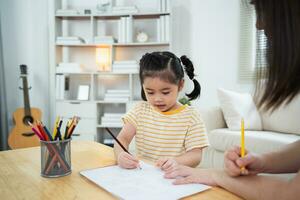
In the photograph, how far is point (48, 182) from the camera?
2.28 feet

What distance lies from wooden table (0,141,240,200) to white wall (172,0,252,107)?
2697 mm

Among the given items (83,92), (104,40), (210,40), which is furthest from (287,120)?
(83,92)

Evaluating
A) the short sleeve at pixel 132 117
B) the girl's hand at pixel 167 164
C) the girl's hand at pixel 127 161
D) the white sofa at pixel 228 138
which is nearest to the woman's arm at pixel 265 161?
the girl's hand at pixel 167 164

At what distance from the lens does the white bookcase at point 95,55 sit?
3320 millimetres

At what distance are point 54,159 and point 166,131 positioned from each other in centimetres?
50

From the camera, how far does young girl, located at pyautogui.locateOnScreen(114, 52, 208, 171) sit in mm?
1087

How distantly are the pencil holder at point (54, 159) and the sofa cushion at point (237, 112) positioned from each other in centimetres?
196

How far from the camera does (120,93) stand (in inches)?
134

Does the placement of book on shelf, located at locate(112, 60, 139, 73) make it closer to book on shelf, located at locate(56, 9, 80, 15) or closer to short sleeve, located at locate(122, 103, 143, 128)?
book on shelf, located at locate(56, 9, 80, 15)

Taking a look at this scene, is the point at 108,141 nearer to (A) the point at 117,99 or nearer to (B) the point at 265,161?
(A) the point at 117,99

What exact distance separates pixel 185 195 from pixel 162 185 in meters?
0.07

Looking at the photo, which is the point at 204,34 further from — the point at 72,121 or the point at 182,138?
the point at 72,121

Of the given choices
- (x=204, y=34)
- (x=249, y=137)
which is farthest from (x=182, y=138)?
(x=204, y=34)

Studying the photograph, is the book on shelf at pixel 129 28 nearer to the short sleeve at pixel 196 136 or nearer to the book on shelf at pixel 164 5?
the book on shelf at pixel 164 5
